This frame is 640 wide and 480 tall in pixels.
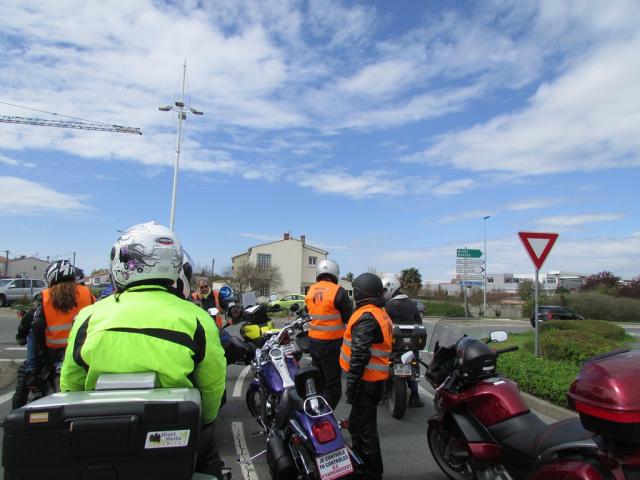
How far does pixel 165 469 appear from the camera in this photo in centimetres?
157

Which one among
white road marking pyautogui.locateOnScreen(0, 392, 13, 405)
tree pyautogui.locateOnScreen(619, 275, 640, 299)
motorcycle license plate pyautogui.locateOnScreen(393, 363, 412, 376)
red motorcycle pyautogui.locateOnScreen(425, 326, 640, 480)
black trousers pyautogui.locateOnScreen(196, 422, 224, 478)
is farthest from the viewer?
tree pyautogui.locateOnScreen(619, 275, 640, 299)

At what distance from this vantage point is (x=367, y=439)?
4004 millimetres

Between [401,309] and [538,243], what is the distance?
3294 millimetres

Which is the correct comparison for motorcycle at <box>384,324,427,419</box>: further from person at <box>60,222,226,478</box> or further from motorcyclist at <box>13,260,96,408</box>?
person at <box>60,222,226,478</box>

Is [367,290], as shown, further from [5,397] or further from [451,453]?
[5,397]

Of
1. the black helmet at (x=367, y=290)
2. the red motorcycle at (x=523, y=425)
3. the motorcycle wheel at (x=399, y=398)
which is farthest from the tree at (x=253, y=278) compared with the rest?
the red motorcycle at (x=523, y=425)

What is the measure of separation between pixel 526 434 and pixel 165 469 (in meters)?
2.67

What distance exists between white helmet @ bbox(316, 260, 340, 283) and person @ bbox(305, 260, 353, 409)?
0.31 meters

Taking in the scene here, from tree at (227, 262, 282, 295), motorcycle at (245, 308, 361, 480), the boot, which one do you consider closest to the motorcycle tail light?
motorcycle at (245, 308, 361, 480)

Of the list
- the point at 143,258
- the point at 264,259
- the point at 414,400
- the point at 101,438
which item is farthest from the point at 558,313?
the point at 101,438

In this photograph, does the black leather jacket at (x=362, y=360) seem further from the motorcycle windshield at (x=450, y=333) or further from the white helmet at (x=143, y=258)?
the white helmet at (x=143, y=258)

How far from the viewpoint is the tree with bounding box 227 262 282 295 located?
47.4m

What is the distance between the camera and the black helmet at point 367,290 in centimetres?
425

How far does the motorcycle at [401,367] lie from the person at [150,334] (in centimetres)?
420
